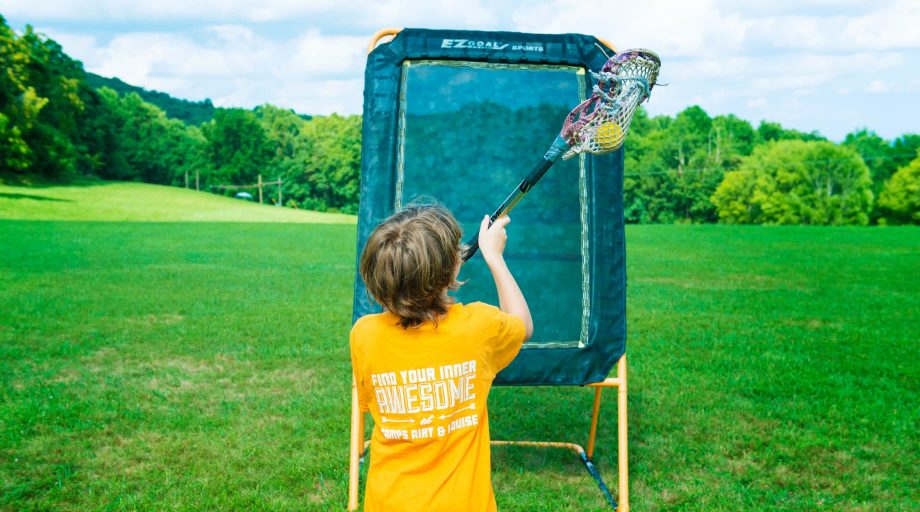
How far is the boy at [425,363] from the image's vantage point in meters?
2.40

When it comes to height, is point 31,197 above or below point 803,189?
below

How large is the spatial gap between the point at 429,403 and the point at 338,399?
15.0 ft

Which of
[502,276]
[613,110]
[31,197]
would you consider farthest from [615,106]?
[31,197]

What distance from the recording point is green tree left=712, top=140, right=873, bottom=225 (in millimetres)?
71938

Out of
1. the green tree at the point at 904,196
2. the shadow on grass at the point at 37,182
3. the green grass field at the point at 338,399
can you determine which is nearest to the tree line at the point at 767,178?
the green tree at the point at 904,196

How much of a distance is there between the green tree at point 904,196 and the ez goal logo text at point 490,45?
2944 inches

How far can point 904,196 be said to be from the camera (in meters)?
69.8

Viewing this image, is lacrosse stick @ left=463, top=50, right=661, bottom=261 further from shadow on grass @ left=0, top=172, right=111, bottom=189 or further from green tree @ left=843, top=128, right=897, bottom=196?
green tree @ left=843, top=128, right=897, bottom=196

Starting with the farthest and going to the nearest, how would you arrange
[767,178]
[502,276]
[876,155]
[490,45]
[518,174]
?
[876,155] < [767,178] < [518,174] < [490,45] < [502,276]

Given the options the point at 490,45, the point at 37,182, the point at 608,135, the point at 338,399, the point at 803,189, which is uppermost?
the point at 803,189

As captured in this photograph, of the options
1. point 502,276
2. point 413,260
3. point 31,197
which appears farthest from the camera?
point 31,197

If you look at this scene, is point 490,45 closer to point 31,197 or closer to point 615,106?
point 615,106

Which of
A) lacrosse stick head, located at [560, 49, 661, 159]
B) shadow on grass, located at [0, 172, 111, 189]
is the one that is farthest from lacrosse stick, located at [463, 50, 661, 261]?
shadow on grass, located at [0, 172, 111, 189]

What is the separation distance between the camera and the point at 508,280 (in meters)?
2.62
